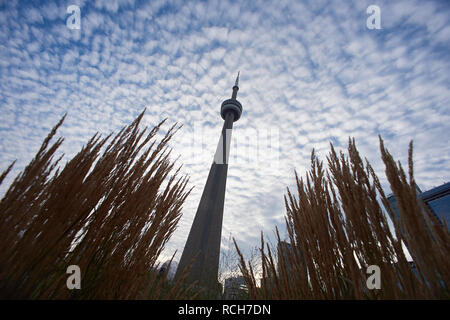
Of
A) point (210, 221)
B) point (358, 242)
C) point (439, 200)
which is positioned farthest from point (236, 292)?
point (210, 221)

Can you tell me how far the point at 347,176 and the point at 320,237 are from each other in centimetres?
43

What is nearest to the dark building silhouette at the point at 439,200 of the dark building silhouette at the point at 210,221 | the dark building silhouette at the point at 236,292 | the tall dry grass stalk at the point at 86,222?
the dark building silhouette at the point at 236,292

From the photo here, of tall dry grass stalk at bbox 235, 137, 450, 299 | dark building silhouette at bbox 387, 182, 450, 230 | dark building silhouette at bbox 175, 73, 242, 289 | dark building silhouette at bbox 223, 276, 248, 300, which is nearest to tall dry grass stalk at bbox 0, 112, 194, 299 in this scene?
tall dry grass stalk at bbox 235, 137, 450, 299

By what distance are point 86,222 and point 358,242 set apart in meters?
1.62

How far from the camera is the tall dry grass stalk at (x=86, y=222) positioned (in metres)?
0.94

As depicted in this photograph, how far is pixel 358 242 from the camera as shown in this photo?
3.84 feet

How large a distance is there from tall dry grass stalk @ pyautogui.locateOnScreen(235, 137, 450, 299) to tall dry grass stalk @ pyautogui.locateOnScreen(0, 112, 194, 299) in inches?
28.1

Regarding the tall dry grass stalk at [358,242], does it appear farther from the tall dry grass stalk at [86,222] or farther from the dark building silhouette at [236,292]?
the dark building silhouette at [236,292]

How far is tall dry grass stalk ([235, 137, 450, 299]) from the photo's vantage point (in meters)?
0.94

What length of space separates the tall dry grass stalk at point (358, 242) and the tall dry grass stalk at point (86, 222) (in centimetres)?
71

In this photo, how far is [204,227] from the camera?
16.2 metres
